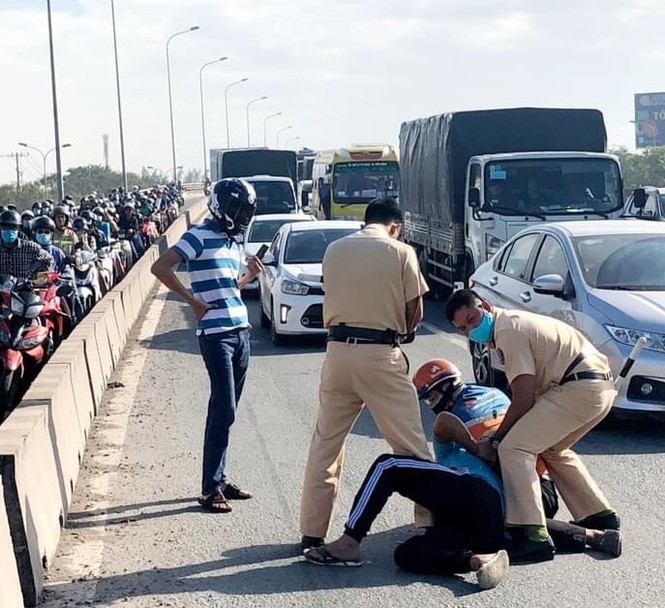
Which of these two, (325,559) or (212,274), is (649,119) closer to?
(212,274)

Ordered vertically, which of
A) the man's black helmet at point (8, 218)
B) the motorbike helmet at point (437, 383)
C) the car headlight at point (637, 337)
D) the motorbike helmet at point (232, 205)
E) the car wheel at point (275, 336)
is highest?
the motorbike helmet at point (232, 205)

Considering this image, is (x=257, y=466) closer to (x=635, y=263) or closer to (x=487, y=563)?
(x=487, y=563)

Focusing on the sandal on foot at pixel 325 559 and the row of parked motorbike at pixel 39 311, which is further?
the row of parked motorbike at pixel 39 311

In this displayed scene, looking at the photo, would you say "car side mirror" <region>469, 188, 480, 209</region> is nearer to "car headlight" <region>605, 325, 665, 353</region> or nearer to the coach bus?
"car headlight" <region>605, 325, 665, 353</region>

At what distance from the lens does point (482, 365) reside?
10859 millimetres

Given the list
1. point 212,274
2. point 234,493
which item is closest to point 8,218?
point 212,274

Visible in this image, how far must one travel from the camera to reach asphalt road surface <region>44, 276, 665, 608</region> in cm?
567

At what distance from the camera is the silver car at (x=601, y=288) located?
8836 millimetres

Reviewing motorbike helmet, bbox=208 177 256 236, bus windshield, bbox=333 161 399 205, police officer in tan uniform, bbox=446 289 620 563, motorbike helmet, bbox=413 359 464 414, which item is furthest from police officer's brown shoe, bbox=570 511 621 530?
bus windshield, bbox=333 161 399 205

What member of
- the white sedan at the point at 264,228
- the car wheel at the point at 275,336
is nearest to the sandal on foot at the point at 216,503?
the car wheel at the point at 275,336

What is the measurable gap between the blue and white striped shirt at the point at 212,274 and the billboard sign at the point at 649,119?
9803cm

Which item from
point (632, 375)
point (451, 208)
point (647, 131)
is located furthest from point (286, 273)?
point (647, 131)

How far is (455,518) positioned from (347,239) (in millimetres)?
1515

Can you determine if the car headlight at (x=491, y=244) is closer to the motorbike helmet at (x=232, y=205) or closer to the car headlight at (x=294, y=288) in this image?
the car headlight at (x=294, y=288)
